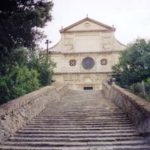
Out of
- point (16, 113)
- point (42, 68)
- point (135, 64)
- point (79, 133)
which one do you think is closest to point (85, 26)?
point (135, 64)

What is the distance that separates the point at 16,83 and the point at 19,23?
28.0 feet

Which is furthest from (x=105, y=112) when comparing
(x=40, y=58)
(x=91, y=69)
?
(x=91, y=69)

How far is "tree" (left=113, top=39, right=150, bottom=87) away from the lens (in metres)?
26.3

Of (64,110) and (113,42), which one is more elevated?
(113,42)

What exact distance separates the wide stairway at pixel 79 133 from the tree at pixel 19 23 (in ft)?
7.95

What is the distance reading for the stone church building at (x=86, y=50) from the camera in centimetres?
3553

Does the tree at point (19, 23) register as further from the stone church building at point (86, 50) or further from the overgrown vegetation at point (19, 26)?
the stone church building at point (86, 50)

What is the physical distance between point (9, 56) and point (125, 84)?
17.6m

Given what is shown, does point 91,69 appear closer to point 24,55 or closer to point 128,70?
point 128,70

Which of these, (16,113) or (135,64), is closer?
(16,113)

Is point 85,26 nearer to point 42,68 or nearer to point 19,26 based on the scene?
point 42,68

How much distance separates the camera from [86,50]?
36.3 meters

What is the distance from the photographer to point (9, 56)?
11008mm

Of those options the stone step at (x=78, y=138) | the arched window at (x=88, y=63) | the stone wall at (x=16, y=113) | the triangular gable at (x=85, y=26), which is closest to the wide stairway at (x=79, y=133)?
the stone step at (x=78, y=138)
